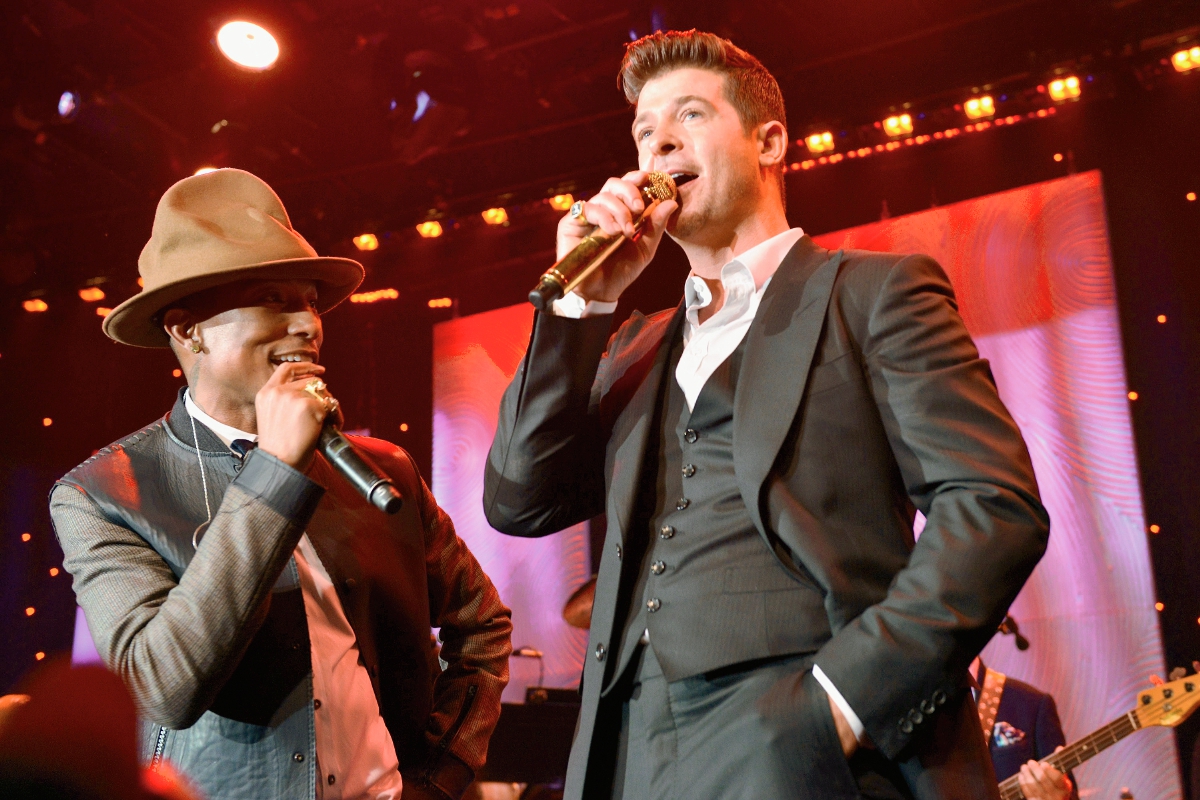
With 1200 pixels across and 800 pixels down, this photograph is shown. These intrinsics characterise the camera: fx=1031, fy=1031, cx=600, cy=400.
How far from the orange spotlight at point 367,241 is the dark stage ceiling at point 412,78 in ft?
1.87

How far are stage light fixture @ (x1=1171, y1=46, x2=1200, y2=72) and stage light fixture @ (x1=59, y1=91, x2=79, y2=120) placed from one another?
5815 mm

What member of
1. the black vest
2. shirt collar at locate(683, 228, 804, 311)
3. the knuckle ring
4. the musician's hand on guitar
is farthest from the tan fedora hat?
the musician's hand on guitar

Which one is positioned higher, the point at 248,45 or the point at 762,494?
the point at 248,45

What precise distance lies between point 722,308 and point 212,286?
38.7 inches

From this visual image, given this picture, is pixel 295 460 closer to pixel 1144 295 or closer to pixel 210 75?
pixel 210 75

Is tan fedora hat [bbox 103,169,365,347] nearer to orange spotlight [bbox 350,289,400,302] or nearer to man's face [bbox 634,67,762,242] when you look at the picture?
man's face [bbox 634,67,762,242]

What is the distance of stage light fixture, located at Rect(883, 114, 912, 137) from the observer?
19.0 ft

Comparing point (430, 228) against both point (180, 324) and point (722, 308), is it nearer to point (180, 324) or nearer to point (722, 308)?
point (180, 324)

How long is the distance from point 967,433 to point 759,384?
302mm

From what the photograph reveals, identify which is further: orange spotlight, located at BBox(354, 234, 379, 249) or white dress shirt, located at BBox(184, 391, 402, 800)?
orange spotlight, located at BBox(354, 234, 379, 249)

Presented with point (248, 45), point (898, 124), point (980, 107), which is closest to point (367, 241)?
point (248, 45)

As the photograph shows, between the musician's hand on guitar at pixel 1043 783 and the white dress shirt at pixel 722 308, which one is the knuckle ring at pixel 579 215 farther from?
the musician's hand on guitar at pixel 1043 783

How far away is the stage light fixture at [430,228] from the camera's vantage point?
275 inches

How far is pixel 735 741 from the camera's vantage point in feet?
4.32
